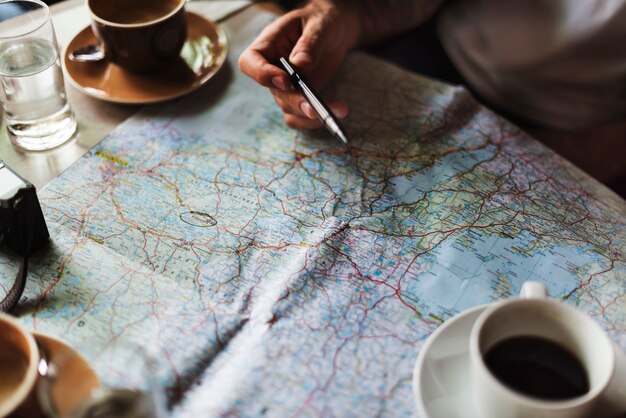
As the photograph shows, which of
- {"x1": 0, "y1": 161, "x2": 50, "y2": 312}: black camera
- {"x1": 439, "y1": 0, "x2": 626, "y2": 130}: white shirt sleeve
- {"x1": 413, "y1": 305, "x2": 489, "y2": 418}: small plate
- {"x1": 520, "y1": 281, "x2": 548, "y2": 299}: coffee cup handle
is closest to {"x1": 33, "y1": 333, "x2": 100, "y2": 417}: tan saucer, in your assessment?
{"x1": 0, "y1": 161, "x2": 50, "y2": 312}: black camera

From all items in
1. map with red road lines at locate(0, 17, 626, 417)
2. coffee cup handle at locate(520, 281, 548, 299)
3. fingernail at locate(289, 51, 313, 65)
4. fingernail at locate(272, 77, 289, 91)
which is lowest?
map with red road lines at locate(0, 17, 626, 417)

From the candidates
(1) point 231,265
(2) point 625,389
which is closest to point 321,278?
(1) point 231,265

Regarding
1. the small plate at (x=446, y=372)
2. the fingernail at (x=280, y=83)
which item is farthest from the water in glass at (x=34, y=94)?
the small plate at (x=446, y=372)

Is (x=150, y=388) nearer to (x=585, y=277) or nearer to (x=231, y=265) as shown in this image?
(x=231, y=265)

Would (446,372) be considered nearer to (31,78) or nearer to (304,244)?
(304,244)

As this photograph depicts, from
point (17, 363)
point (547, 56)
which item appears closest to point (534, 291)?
point (17, 363)

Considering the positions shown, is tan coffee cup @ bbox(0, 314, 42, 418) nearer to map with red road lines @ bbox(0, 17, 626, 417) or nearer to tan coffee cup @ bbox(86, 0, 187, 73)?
map with red road lines @ bbox(0, 17, 626, 417)
